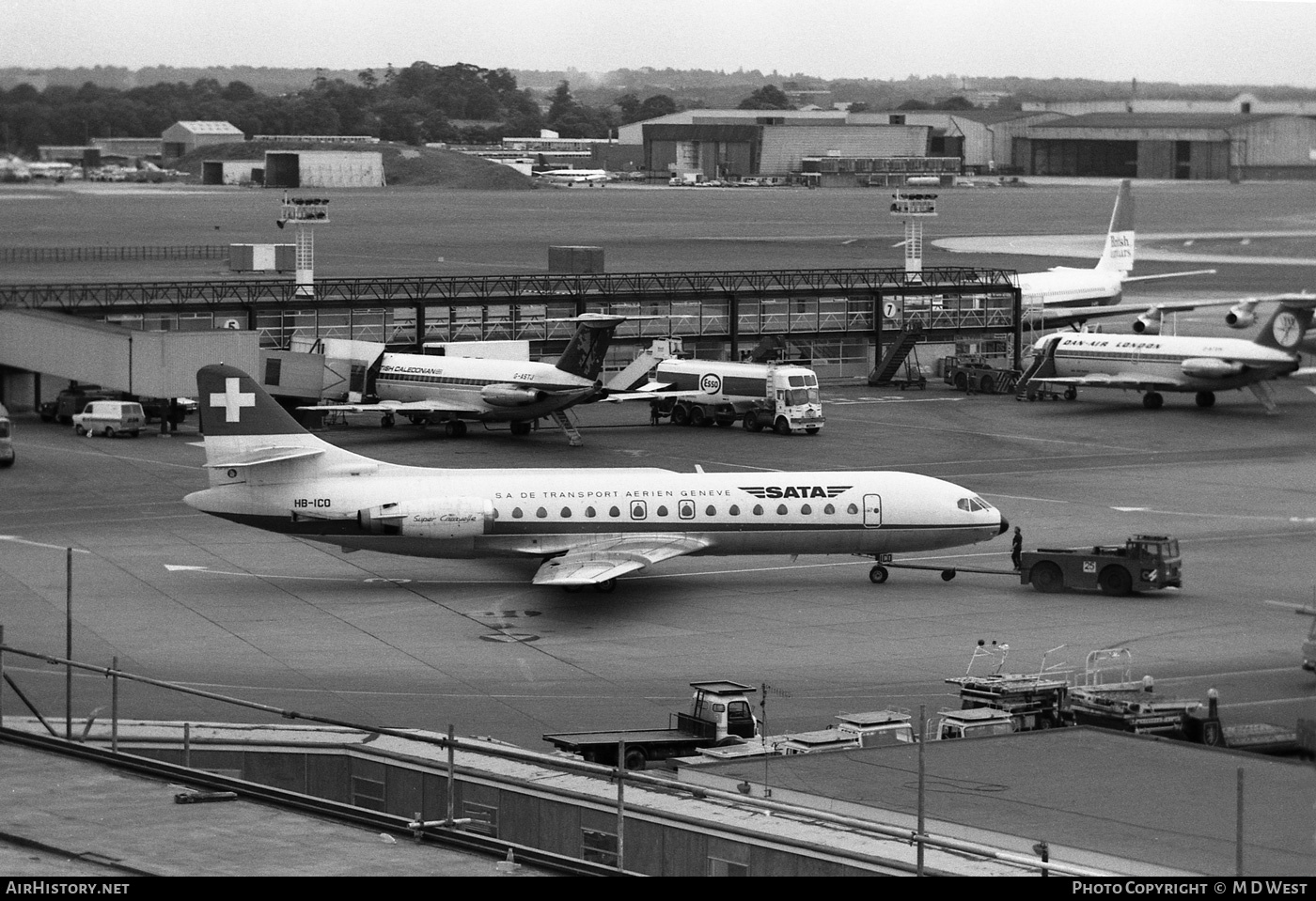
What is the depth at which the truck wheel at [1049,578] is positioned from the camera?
2227 inches

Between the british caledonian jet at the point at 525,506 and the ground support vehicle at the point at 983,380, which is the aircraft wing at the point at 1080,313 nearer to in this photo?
the ground support vehicle at the point at 983,380

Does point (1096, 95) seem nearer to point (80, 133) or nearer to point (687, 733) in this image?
point (687, 733)

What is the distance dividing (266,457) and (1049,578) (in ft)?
78.7

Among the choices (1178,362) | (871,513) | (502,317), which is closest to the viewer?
(871,513)

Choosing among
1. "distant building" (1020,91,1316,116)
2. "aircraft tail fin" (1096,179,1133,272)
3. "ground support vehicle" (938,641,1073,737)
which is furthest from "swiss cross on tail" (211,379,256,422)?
"aircraft tail fin" (1096,179,1133,272)

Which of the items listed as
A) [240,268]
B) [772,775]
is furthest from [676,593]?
[240,268]

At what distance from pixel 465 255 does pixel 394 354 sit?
308ft

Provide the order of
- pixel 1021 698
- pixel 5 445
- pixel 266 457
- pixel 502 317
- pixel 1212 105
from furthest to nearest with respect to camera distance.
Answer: pixel 502 317 < pixel 5 445 < pixel 266 457 < pixel 1021 698 < pixel 1212 105

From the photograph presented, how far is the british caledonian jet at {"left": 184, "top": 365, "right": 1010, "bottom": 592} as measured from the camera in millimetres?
55781

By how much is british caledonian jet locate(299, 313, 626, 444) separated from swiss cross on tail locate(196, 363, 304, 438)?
30.6 meters

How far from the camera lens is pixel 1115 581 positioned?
184 feet

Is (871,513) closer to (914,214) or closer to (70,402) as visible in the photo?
(70,402)

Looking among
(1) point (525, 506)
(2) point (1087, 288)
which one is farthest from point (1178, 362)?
(1) point (525, 506)

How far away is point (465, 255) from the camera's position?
188000 mm
